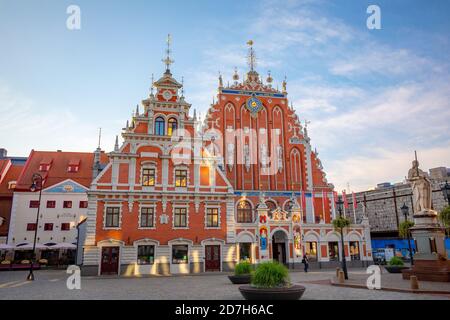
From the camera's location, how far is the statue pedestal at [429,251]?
18344mm

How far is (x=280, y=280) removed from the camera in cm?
1305

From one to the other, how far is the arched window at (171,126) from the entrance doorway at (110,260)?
36.0 feet

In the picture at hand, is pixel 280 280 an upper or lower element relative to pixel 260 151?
lower

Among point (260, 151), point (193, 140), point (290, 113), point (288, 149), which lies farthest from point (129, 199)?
point (290, 113)

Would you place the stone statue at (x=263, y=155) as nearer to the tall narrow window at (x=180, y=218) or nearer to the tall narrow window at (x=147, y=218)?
the tall narrow window at (x=180, y=218)

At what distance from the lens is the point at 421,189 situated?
20.8 meters

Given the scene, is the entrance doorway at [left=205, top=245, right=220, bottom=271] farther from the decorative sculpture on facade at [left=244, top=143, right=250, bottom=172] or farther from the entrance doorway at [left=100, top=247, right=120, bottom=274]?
the decorative sculpture on facade at [left=244, top=143, right=250, bottom=172]

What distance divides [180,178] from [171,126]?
4859mm

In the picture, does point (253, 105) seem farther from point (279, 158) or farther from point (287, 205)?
point (287, 205)
